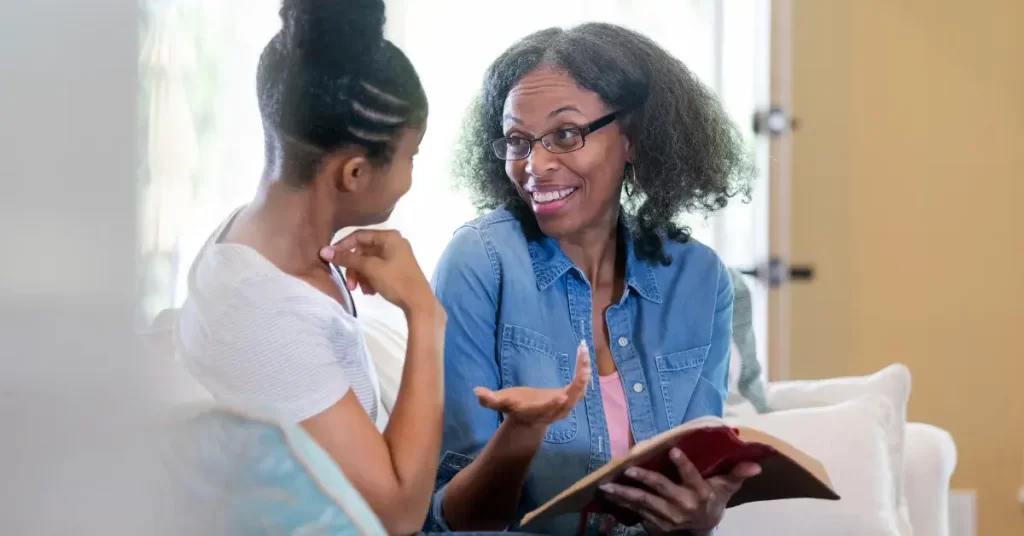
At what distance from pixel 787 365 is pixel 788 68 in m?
0.57

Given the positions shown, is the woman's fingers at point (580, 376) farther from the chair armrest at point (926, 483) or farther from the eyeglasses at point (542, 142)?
the chair armrest at point (926, 483)

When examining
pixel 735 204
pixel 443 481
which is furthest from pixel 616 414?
pixel 735 204

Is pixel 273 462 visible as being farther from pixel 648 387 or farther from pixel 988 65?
pixel 988 65

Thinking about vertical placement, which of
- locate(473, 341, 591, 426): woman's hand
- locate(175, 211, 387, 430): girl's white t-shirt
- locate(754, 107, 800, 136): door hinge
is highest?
locate(175, 211, 387, 430): girl's white t-shirt

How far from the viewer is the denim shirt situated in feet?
3.03

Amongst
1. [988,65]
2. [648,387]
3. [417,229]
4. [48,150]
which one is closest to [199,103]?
[48,150]

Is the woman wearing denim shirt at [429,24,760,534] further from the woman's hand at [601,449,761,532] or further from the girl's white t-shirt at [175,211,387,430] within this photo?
the girl's white t-shirt at [175,211,387,430]

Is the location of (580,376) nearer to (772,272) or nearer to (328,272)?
(328,272)

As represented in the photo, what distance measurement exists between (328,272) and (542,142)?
29cm

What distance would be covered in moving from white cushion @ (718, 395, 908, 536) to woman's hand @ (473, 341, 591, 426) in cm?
49

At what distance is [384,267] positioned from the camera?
2.55 ft

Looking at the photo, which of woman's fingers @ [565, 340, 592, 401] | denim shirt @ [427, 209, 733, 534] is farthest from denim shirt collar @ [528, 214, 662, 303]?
woman's fingers @ [565, 340, 592, 401]

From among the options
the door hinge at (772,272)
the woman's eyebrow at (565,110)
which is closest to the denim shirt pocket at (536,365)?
the woman's eyebrow at (565,110)

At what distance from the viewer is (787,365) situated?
6.65 feet
